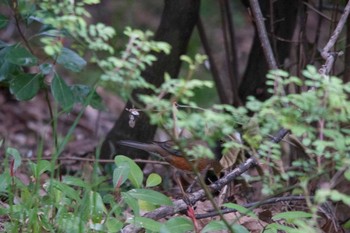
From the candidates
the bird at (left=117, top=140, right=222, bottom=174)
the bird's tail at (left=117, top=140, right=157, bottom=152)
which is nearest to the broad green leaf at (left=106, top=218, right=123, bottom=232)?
the bird at (left=117, top=140, right=222, bottom=174)

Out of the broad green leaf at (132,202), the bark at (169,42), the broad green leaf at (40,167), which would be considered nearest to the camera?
the broad green leaf at (132,202)

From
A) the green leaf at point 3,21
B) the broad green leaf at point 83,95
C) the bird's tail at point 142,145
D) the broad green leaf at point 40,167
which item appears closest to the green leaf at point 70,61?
the broad green leaf at point 83,95

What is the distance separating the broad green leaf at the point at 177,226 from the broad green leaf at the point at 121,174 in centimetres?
37

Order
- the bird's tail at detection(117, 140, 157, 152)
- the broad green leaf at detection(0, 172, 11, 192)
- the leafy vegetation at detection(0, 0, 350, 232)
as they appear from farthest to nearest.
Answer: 1. the bird's tail at detection(117, 140, 157, 152)
2. the broad green leaf at detection(0, 172, 11, 192)
3. the leafy vegetation at detection(0, 0, 350, 232)

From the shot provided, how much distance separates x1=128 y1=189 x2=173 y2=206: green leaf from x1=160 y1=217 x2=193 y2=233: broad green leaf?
0.54 ft

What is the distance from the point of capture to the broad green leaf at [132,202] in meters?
2.96

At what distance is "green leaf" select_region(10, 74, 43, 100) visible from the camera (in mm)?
3658

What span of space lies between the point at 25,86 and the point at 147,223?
1.15 meters

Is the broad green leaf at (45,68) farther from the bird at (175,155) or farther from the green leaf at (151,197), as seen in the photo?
the green leaf at (151,197)

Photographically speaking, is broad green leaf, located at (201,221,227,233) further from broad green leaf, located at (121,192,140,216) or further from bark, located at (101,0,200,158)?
bark, located at (101,0,200,158)

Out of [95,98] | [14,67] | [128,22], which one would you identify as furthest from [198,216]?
[128,22]

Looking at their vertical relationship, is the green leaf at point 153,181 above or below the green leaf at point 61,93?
below

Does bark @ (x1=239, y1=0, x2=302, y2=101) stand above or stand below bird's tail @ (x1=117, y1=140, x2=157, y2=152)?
above

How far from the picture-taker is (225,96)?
16.4 feet
